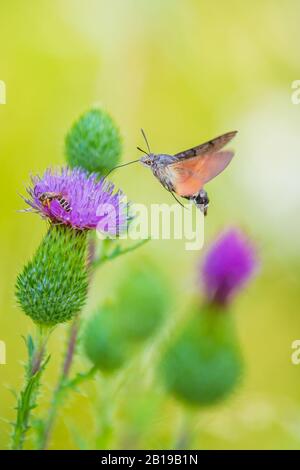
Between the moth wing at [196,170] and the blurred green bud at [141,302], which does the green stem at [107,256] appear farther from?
the blurred green bud at [141,302]

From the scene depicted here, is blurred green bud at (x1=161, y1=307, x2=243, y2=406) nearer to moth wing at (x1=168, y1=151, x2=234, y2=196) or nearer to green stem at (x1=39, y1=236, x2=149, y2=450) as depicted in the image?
green stem at (x1=39, y1=236, x2=149, y2=450)

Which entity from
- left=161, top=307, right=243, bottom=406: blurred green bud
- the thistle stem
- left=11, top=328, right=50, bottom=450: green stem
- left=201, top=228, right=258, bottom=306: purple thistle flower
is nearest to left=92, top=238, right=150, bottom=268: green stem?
the thistle stem

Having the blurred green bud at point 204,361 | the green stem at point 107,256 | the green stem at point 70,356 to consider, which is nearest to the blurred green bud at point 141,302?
the blurred green bud at point 204,361

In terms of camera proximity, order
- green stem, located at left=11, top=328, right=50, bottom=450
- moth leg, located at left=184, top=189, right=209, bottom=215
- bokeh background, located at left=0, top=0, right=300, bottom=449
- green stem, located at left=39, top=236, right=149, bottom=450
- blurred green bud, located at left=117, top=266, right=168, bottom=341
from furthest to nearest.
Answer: bokeh background, located at left=0, top=0, right=300, bottom=449
blurred green bud, located at left=117, top=266, right=168, bottom=341
moth leg, located at left=184, top=189, right=209, bottom=215
green stem, located at left=39, top=236, right=149, bottom=450
green stem, located at left=11, top=328, right=50, bottom=450

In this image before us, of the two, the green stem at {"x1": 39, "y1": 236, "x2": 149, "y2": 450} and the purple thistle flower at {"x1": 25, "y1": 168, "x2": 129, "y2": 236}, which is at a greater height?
the purple thistle flower at {"x1": 25, "y1": 168, "x2": 129, "y2": 236}

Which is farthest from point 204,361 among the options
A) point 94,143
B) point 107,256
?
point 94,143

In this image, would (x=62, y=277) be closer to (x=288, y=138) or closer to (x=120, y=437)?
(x=120, y=437)

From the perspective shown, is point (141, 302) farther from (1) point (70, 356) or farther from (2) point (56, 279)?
(2) point (56, 279)
